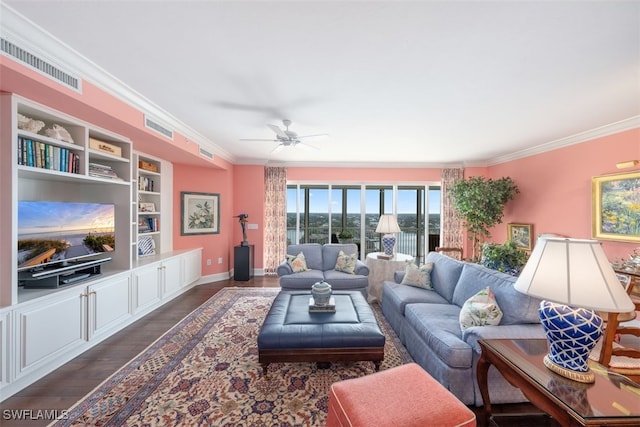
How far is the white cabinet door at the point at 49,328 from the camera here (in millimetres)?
2062

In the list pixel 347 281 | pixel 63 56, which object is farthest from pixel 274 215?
pixel 63 56

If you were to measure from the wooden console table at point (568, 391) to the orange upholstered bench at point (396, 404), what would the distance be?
14.6 inches

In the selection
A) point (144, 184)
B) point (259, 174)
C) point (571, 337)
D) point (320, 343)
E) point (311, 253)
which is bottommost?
point (320, 343)

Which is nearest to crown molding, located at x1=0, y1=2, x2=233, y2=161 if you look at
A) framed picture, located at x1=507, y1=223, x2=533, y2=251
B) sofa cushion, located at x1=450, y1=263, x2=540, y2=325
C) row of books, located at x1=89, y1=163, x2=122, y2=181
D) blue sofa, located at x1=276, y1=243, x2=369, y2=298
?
row of books, located at x1=89, y1=163, x2=122, y2=181

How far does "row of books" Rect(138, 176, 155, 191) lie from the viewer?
13.7ft

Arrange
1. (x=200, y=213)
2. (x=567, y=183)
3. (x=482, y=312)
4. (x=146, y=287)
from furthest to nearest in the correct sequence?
(x=200, y=213), (x=567, y=183), (x=146, y=287), (x=482, y=312)

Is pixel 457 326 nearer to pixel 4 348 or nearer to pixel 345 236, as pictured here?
pixel 4 348

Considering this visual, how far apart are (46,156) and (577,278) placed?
418 cm

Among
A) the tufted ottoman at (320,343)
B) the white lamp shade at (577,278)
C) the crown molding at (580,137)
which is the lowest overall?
the tufted ottoman at (320,343)

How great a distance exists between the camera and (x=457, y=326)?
2.26 m

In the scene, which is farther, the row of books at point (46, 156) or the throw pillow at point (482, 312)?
the row of books at point (46, 156)

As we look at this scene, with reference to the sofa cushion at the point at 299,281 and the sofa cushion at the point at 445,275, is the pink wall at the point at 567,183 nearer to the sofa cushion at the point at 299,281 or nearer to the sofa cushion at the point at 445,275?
the sofa cushion at the point at 445,275

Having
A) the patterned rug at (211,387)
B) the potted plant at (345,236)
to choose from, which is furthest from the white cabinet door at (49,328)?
the potted plant at (345,236)

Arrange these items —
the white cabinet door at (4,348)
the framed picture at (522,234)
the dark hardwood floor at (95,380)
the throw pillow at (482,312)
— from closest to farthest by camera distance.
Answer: the dark hardwood floor at (95,380), the white cabinet door at (4,348), the throw pillow at (482,312), the framed picture at (522,234)
